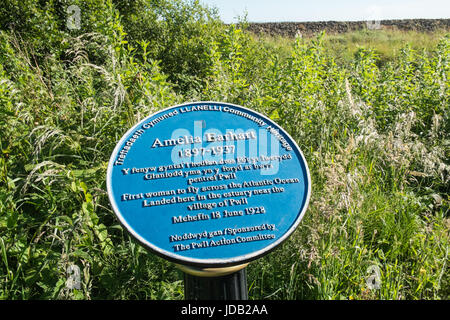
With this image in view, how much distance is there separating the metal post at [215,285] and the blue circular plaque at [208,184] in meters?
0.10

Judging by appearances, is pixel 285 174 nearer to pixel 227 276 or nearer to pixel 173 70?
pixel 227 276

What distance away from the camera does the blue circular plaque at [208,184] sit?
1812 mm

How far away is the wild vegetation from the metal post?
0.46m

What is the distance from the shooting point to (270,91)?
3.66 meters

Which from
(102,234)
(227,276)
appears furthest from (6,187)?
(227,276)

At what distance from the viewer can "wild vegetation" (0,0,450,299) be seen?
7.54ft

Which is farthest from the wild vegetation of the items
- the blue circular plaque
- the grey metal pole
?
the grey metal pole

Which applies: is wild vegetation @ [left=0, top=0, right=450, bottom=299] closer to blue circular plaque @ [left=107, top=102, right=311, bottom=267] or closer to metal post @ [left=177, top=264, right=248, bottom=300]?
blue circular plaque @ [left=107, top=102, right=311, bottom=267]

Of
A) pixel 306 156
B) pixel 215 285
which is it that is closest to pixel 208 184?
pixel 215 285

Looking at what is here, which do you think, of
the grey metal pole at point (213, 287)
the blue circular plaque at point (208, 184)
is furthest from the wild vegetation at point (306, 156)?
the grey metal pole at point (213, 287)

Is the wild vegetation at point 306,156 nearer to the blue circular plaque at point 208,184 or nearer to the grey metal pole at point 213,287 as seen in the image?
the blue circular plaque at point 208,184
